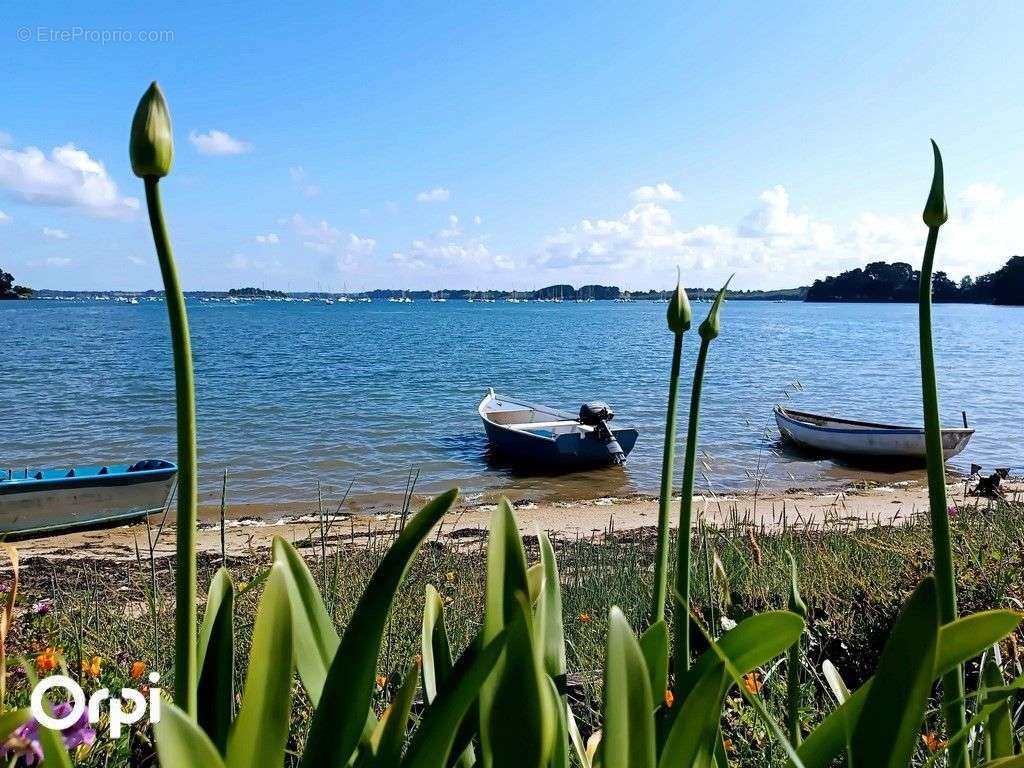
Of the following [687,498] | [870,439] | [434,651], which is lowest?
[870,439]

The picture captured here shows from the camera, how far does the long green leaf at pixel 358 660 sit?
0.81 meters

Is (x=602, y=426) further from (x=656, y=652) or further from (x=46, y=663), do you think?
(x=656, y=652)

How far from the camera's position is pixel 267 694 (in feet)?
2.75

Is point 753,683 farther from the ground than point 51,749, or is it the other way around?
point 51,749

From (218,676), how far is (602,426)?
14.2 m

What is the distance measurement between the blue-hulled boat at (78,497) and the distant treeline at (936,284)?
6197cm

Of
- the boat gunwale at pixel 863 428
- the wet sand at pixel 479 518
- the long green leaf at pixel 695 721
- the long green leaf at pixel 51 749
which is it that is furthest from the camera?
the boat gunwale at pixel 863 428

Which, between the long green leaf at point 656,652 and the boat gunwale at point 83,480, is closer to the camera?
the long green leaf at point 656,652

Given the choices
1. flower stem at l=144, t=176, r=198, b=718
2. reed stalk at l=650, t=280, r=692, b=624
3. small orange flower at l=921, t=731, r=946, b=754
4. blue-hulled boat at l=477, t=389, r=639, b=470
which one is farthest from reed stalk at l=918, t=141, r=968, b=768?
blue-hulled boat at l=477, t=389, r=639, b=470

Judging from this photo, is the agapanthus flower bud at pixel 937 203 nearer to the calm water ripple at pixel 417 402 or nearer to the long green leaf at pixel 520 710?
the long green leaf at pixel 520 710

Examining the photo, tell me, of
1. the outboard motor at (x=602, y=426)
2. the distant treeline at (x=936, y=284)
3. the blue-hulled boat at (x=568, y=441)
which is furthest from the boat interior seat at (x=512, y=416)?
the distant treeline at (x=936, y=284)

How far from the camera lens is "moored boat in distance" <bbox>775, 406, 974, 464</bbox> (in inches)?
620

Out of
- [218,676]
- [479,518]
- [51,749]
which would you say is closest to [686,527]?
[218,676]

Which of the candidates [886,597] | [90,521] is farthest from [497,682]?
[90,521]
